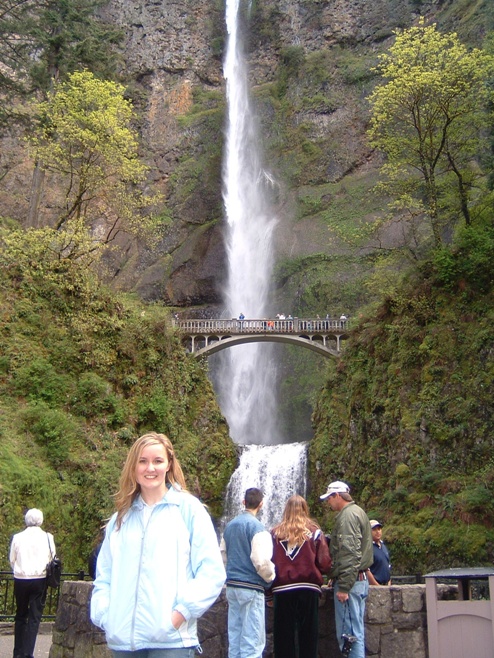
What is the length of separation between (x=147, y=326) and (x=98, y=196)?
5.44 meters

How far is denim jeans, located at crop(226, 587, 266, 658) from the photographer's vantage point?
5902mm

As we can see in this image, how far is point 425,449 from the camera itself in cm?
2139

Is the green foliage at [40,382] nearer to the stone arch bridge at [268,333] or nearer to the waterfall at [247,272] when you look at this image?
the stone arch bridge at [268,333]

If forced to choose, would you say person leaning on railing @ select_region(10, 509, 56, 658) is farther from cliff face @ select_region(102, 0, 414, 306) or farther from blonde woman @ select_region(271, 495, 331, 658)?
cliff face @ select_region(102, 0, 414, 306)

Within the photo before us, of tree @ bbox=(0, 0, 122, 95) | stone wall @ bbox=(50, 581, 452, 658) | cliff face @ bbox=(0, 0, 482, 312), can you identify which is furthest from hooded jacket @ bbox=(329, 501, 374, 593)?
cliff face @ bbox=(0, 0, 482, 312)

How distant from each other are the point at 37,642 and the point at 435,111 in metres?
21.3

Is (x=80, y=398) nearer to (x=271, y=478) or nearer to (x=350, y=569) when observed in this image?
(x=271, y=478)

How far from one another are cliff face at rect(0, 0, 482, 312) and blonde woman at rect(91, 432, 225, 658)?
39.6 meters

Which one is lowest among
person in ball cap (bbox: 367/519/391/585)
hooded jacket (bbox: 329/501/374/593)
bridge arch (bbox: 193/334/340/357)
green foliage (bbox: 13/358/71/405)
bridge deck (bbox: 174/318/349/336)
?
person in ball cap (bbox: 367/519/391/585)

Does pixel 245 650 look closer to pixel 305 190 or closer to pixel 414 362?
pixel 414 362

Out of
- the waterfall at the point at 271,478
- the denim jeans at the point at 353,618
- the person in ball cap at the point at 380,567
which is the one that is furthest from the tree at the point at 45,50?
the denim jeans at the point at 353,618

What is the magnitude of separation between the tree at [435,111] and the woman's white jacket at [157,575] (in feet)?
72.0

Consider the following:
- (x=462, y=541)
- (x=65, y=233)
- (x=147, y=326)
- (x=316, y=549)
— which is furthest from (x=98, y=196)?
(x=316, y=549)

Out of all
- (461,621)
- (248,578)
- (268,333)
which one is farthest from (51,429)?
(461,621)
